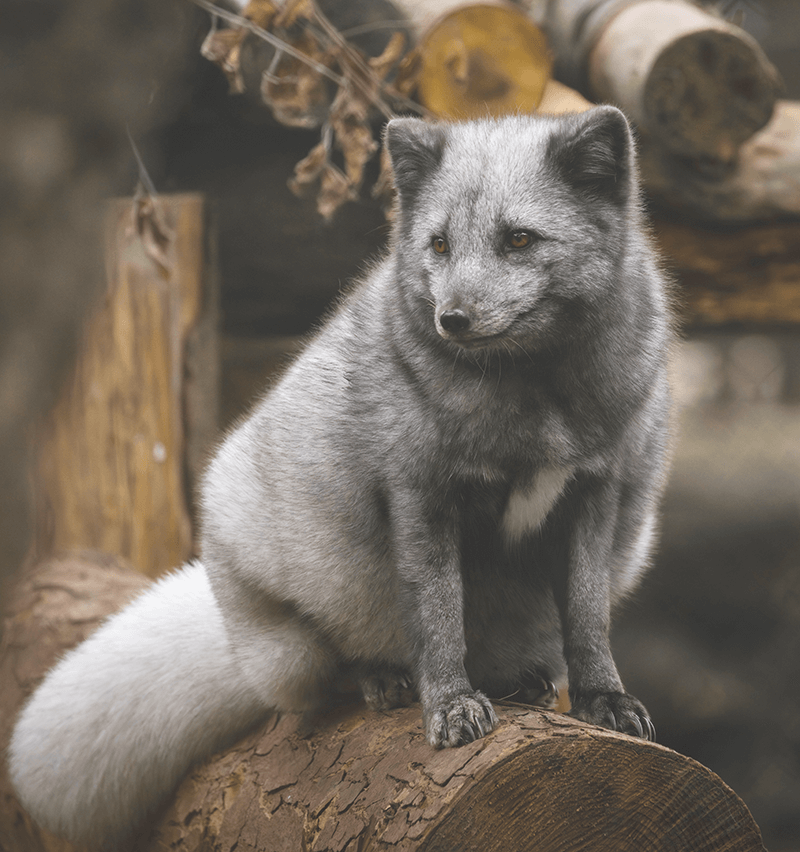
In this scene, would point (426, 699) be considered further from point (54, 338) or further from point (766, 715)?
point (766, 715)

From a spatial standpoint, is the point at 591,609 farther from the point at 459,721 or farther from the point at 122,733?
the point at 122,733

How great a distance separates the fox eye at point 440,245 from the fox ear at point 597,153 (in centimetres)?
26

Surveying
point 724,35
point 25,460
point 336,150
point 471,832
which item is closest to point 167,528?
point 336,150

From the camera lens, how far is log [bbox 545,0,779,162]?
284 cm

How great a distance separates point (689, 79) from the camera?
2.88 meters

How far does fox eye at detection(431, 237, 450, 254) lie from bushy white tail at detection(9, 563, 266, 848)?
1.15 meters

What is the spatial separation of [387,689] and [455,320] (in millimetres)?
868

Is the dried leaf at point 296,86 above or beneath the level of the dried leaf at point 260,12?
beneath

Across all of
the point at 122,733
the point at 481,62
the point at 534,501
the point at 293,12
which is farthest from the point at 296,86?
the point at 122,733

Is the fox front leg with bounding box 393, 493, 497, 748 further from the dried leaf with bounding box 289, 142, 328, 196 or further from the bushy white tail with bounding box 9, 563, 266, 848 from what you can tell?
the dried leaf with bounding box 289, 142, 328, 196

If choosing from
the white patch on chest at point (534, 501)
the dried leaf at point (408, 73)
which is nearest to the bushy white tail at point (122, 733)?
the white patch on chest at point (534, 501)

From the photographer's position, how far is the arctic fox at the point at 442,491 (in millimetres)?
1751

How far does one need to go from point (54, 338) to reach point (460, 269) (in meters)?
1.43

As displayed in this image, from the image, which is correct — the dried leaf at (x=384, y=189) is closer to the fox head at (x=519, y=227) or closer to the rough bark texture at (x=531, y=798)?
the fox head at (x=519, y=227)
